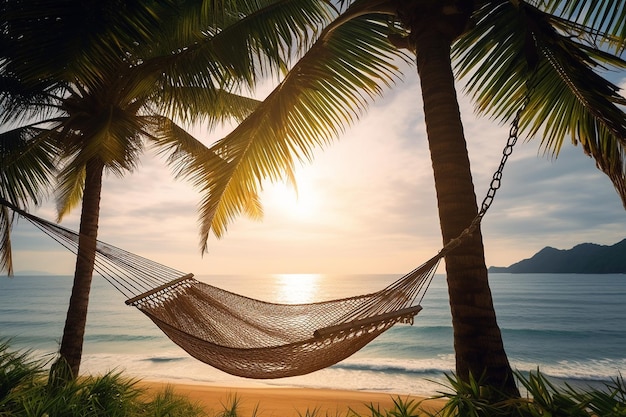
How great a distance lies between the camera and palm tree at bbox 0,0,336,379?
5.55 ft

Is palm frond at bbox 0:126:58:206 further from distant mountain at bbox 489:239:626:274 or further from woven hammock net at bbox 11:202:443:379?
distant mountain at bbox 489:239:626:274

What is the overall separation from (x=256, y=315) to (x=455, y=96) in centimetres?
176

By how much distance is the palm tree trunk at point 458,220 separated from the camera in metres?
1.51

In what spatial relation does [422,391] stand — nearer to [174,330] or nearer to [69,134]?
[174,330]

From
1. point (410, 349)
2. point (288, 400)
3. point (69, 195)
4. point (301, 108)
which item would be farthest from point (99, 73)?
point (410, 349)

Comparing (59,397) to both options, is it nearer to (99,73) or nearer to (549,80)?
(99,73)

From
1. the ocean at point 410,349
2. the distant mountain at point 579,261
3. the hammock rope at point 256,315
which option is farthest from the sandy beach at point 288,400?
the distant mountain at point 579,261

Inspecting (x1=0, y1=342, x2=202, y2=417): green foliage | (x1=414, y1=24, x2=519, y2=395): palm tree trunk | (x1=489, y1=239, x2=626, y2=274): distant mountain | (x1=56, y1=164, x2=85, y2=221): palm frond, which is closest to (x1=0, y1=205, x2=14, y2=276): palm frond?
(x1=56, y1=164, x2=85, y2=221): palm frond

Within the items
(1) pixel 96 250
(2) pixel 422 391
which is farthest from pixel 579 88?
(2) pixel 422 391

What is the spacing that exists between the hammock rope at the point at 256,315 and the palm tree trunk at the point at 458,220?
0.10m

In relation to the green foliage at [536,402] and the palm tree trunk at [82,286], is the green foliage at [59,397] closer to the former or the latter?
the palm tree trunk at [82,286]

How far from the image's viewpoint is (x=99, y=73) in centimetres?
185

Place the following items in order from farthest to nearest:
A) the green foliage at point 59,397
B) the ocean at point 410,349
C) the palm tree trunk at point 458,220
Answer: the ocean at point 410,349 → the green foliage at point 59,397 → the palm tree trunk at point 458,220

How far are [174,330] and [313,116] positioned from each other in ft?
5.59
